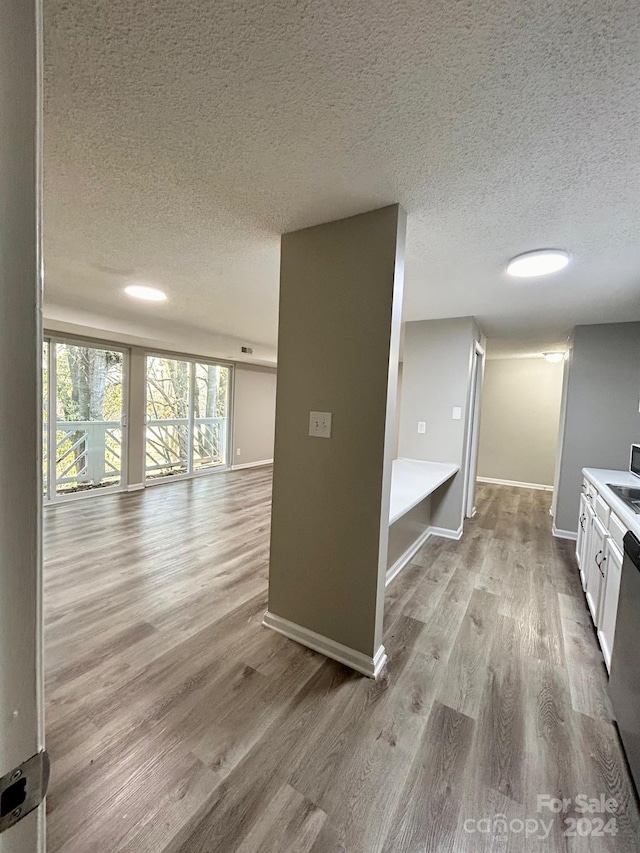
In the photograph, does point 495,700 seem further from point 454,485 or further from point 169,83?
point 169,83

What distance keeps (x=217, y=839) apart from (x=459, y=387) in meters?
3.50

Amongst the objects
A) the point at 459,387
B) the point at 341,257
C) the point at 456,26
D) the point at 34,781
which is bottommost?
the point at 34,781

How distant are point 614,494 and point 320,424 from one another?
1.93 m

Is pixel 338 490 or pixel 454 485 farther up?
pixel 338 490

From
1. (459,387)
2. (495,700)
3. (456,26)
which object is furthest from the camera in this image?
(459,387)

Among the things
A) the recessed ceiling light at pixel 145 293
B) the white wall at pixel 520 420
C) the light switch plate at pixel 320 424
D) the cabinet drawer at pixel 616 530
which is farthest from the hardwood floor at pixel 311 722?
the white wall at pixel 520 420

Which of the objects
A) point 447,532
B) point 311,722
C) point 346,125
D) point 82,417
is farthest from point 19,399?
point 82,417

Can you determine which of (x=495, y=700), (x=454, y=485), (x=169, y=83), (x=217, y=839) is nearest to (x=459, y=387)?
(x=454, y=485)

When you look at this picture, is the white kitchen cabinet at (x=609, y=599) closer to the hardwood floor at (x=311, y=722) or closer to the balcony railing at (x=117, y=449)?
the hardwood floor at (x=311, y=722)

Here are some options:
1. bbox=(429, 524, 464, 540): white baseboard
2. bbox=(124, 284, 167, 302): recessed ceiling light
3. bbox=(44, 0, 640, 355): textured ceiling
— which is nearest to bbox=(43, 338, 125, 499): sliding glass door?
bbox=(124, 284, 167, 302): recessed ceiling light

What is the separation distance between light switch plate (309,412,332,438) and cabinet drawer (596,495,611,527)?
181 cm

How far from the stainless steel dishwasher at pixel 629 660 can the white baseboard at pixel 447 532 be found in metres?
2.05

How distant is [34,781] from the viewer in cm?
40

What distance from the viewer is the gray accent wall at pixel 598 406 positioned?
11.7ft
